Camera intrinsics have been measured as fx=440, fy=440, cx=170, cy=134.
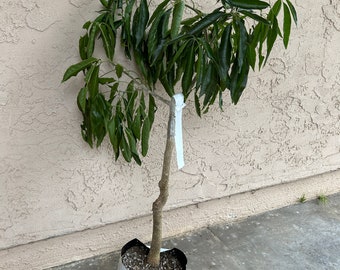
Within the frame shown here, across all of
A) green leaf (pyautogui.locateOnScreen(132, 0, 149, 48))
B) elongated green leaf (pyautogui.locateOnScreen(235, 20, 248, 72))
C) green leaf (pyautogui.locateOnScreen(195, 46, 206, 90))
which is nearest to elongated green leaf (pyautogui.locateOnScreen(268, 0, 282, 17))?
elongated green leaf (pyautogui.locateOnScreen(235, 20, 248, 72))

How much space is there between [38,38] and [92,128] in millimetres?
524

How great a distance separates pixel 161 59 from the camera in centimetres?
212

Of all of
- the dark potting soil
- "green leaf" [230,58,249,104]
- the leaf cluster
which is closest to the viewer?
the leaf cluster

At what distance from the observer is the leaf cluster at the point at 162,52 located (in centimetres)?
180

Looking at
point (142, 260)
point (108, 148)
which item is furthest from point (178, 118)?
point (142, 260)

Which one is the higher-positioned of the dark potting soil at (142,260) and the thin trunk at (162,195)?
→ the thin trunk at (162,195)

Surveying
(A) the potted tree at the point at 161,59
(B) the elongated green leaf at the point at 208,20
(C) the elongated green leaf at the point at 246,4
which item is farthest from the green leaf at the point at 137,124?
(C) the elongated green leaf at the point at 246,4

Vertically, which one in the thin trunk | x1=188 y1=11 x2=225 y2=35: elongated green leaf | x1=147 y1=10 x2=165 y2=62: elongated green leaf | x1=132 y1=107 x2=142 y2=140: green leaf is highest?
x1=188 y1=11 x2=225 y2=35: elongated green leaf

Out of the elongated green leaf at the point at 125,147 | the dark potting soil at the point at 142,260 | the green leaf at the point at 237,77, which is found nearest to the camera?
the green leaf at the point at 237,77

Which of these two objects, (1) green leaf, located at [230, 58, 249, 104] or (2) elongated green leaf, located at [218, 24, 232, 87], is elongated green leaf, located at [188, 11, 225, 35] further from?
(1) green leaf, located at [230, 58, 249, 104]

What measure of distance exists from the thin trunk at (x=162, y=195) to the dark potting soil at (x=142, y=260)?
4 cm

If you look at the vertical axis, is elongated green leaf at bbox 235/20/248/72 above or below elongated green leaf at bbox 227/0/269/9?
below

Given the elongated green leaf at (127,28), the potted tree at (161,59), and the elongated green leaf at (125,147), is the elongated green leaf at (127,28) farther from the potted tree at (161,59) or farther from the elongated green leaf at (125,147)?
the elongated green leaf at (125,147)

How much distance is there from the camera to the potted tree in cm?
180
